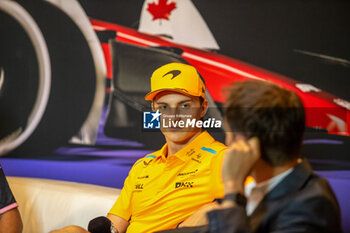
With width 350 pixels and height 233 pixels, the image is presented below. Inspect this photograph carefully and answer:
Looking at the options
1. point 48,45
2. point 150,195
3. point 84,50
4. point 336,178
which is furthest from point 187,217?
point 48,45

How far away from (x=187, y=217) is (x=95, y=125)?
1.65 metres

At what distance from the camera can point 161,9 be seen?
2.97 m

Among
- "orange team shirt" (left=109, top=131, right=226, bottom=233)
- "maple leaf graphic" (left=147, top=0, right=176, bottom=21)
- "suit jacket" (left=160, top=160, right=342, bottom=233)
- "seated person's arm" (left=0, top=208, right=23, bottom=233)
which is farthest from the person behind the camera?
"maple leaf graphic" (left=147, top=0, right=176, bottom=21)

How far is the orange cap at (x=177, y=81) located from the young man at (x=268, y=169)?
0.74 metres

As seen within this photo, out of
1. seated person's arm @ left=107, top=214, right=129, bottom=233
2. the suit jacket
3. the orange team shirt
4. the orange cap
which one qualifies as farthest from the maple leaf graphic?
the suit jacket

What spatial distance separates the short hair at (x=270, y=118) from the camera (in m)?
1.04

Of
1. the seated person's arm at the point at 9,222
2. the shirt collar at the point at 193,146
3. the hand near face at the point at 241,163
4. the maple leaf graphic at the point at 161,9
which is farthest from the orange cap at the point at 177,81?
the maple leaf graphic at the point at 161,9

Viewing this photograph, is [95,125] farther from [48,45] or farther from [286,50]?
[286,50]

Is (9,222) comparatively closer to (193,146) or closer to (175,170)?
(175,170)

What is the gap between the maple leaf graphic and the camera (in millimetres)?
2963

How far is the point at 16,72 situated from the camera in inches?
132

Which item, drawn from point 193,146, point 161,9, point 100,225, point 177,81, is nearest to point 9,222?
point 100,225

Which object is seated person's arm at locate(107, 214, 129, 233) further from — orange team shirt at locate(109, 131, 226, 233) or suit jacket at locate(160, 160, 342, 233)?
suit jacket at locate(160, 160, 342, 233)

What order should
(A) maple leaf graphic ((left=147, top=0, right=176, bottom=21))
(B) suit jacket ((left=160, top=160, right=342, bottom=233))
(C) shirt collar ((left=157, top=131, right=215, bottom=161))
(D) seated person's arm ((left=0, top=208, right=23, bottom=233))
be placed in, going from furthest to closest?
(A) maple leaf graphic ((left=147, top=0, right=176, bottom=21)) < (D) seated person's arm ((left=0, top=208, right=23, bottom=233)) < (C) shirt collar ((left=157, top=131, right=215, bottom=161)) < (B) suit jacket ((left=160, top=160, right=342, bottom=233))
